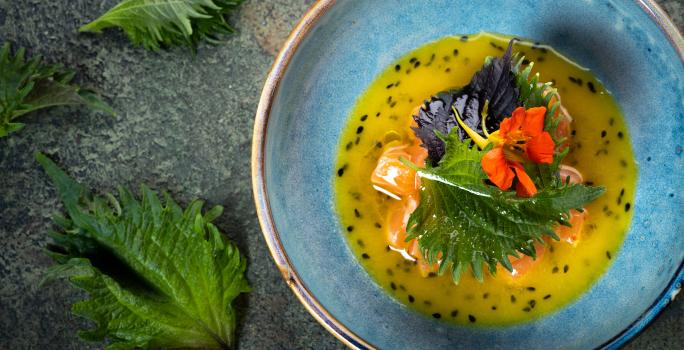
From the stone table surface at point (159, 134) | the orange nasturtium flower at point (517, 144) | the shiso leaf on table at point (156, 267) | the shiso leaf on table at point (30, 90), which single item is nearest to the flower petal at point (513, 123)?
the orange nasturtium flower at point (517, 144)

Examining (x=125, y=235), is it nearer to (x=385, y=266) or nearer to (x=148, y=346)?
(x=148, y=346)

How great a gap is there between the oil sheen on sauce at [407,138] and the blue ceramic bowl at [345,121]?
0.03m

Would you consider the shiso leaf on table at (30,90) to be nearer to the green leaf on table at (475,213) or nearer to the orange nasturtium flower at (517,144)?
the green leaf on table at (475,213)

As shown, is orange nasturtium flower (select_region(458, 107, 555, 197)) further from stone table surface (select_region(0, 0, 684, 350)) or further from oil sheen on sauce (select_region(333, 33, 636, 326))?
stone table surface (select_region(0, 0, 684, 350))

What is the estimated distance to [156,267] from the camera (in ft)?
6.06

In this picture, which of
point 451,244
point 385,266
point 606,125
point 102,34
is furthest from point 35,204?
point 606,125

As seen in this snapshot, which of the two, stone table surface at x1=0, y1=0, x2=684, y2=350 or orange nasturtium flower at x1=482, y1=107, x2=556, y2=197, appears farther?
stone table surface at x1=0, y1=0, x2=684, y2=350

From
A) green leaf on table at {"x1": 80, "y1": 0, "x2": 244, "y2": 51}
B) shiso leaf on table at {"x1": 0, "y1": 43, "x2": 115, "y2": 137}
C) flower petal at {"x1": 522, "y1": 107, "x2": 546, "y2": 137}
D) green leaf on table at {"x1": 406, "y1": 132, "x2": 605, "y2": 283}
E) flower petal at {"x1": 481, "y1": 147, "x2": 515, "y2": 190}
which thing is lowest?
shiso leaf on table at {"x1": 0, "y1": 43, "x2": 115, "y2": 137}

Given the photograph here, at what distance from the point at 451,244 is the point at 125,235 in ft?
2.88

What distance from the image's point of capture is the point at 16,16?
1.92 m

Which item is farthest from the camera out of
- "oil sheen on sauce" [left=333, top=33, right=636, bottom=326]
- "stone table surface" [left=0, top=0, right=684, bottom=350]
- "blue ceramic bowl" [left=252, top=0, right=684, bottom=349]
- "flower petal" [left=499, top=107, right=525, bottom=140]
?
"stone table surface" [left=0, top=0, right=684, bottom=350]

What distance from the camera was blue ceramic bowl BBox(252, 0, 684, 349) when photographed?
5.22ft

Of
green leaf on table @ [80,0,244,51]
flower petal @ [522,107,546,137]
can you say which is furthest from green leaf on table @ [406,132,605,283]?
green leaf on table @ [80,0,244,51]

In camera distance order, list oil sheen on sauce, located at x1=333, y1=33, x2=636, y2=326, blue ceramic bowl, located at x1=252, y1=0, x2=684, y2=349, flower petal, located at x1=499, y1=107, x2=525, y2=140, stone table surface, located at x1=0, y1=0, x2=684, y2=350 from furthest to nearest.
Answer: stone table surface, located at x1=0, y1=0, x2=684, y2=350 < oil sheen on sauce, located at x1=333, y1=33, x2=636, y2=326 < blue ceramic bowl, located at x1=252, y1=0, x2=684, y2=349 < flower petal, located at x1=499, y1=107, x2=525, y2=140
